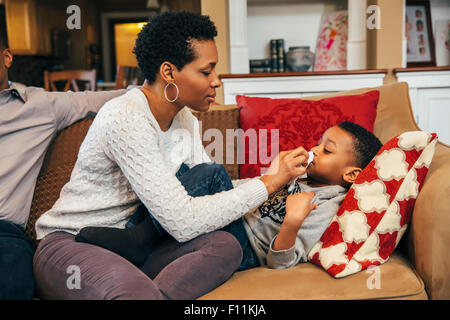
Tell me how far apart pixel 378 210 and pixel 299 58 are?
2.02m

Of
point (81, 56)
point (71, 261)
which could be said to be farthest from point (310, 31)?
point (81, 56)

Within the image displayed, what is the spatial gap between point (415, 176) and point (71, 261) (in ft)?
3.03

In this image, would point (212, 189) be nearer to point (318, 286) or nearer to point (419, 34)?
point (318, 286)

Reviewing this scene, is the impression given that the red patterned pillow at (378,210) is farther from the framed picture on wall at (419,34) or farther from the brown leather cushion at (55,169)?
the framed picture on wall at (419,34)

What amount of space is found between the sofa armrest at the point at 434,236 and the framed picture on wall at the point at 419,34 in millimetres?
2189

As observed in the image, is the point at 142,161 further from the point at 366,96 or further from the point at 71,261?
the point at 366,96

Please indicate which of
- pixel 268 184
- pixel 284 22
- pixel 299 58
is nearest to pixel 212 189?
pixel 268 184

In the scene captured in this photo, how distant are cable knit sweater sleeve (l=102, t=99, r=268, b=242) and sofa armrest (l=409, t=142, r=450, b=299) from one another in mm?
422

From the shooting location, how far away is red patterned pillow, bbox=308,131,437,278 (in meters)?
1.19

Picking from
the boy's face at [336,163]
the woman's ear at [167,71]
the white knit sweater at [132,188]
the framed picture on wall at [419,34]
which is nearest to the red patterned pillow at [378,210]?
the boy's face at [336,163]

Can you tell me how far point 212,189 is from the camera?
1.24 meters

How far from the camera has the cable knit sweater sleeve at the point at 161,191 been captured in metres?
1.07

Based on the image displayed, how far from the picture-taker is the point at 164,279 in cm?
103

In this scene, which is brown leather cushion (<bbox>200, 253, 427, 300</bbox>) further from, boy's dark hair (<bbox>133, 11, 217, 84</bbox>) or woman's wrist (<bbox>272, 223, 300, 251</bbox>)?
boy's dark hair (<bbox>133, 11, 217, 84</bbox>)
